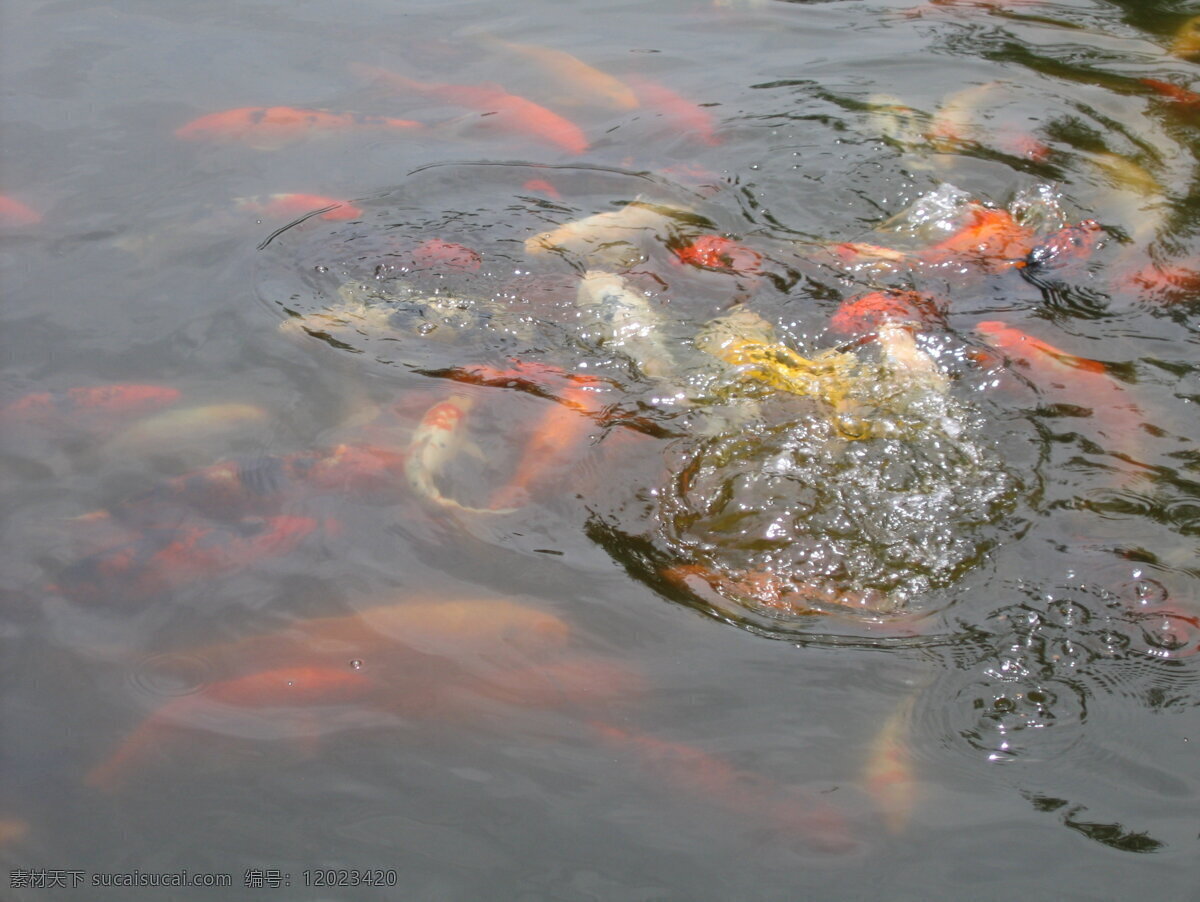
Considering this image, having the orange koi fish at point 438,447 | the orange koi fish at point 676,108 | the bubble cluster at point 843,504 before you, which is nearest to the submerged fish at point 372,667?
the orange koi fish at point 438,447

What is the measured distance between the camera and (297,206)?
5387 millimetres

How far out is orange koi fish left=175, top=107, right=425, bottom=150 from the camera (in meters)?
5.94

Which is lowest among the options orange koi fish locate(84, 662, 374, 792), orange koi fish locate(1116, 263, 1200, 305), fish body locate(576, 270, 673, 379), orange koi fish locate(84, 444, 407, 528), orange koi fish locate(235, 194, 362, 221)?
orange koi fish locate(84, 662, 374, 792)

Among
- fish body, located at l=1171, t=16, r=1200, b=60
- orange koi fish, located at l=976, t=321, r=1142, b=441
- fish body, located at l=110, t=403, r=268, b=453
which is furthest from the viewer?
fish body, located at l=1171, t=16, r=1200, b=60

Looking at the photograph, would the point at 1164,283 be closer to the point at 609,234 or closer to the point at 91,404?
the point at 609,234

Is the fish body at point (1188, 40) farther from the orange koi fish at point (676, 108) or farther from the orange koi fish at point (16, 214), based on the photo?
the orange koi fish at point (16, 214)

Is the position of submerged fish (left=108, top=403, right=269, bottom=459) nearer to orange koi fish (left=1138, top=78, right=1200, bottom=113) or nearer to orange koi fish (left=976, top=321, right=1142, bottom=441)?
orange koi fish (left=976, top=321, right=1142, bottom=441)

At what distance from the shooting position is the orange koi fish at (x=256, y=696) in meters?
3.24

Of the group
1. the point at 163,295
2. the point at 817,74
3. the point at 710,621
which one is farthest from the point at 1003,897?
the point at 817,74

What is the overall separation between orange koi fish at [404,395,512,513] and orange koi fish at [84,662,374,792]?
78 cm

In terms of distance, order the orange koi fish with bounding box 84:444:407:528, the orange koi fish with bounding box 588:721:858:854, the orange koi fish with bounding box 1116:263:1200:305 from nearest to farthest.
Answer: the orange koi fish with bounding box 588:721:858:854, the orange koi fish with bounding box 84:444:407:528, the orange koi fish with bounding box 1116:263:1200:305

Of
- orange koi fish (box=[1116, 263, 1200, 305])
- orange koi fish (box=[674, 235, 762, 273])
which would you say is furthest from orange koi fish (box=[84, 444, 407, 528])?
orange koi fish (box=[1116, 263, 1200, 305])

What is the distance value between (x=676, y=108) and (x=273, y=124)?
223 centimetres

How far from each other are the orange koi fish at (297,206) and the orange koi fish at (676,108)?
1863 millimetres
